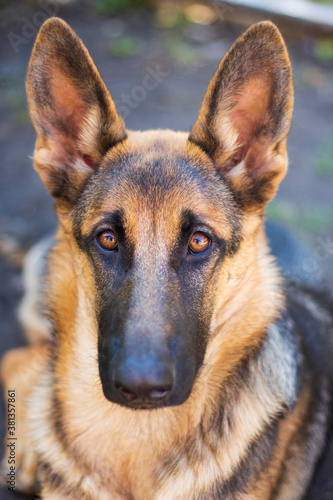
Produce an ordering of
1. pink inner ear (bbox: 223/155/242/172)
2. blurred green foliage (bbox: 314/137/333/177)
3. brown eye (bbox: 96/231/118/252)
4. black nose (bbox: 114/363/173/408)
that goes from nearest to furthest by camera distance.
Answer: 1. black nose (bbox: 114/363/173/408)
2. brown eye (bbox: 96/231/118/252)
3. pink inner ear (bbox: 223/155/242/172)
4. blurred green foliage (bbox: 314/137/333/177)

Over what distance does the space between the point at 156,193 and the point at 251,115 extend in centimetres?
85

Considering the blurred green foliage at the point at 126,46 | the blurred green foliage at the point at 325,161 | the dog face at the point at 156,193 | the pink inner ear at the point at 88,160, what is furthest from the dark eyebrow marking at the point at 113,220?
Answer: the blurred green foliage at the point at 126,46

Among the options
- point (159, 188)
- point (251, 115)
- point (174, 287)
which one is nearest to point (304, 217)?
point (251, 115)

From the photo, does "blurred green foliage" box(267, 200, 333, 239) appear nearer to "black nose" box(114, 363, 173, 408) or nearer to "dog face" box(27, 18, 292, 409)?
"dog face" box(27, 18, 292, 409)

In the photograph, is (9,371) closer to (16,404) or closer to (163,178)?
(16,404)

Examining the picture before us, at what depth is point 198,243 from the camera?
3.07 metres

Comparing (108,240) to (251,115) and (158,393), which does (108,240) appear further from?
(251,115)

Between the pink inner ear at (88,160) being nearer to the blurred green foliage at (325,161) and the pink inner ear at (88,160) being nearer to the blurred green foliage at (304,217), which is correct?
the blurred green foliage at (304,217)

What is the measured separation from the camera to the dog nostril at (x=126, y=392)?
8.51 feet

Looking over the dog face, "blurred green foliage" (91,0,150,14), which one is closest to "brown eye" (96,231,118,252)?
the dog face

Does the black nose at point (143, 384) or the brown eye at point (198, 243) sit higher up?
the brown eye at point (198, 243)

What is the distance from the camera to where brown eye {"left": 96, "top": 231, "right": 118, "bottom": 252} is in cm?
308

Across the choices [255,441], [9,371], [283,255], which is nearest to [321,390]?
[255,441]

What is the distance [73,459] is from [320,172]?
19.4 feet
